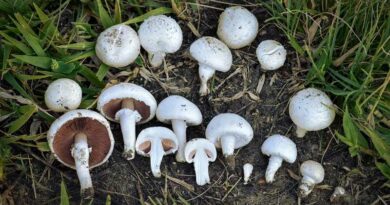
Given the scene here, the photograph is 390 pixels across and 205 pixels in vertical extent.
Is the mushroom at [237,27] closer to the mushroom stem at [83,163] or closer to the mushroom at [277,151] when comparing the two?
the mushroom at [277,151]

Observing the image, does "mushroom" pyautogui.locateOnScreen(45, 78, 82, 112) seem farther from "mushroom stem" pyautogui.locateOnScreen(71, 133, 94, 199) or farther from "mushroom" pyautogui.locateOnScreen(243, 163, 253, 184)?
"mushroom" pyautogui.locateOnScreen(243, 163, 253, 184)

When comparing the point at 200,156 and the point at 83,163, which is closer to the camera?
the point at 83,163

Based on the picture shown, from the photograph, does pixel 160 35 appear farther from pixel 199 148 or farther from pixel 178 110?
pixel 199 148

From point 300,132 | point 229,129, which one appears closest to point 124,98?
point 229,129

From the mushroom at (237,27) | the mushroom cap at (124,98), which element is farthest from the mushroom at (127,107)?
the mushroom at (237,27)

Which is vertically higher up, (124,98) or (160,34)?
(160,34)
